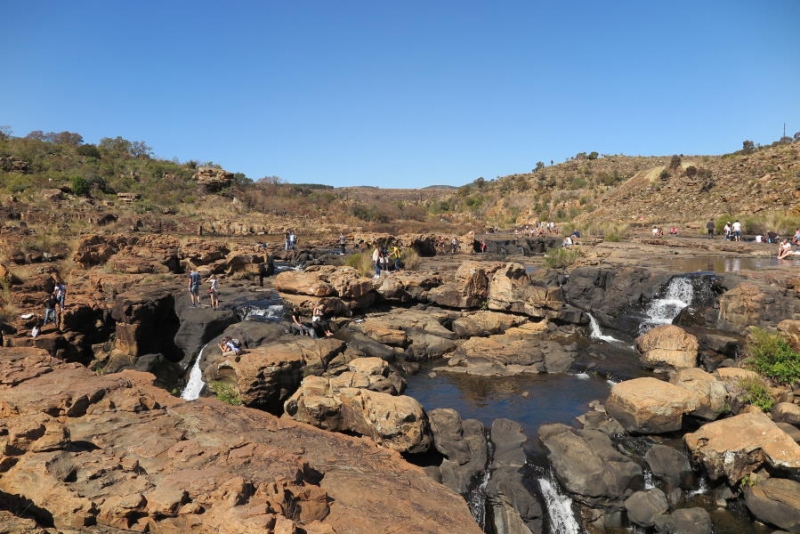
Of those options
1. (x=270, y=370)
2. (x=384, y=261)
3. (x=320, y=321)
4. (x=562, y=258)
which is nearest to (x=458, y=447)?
(x=270, y=370)

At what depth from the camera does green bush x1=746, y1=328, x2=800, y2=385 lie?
10.7 metres

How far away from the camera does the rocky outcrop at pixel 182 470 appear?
5.14 m

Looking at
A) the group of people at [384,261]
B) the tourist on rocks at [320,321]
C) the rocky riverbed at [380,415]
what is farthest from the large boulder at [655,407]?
the group of people at [384,261]

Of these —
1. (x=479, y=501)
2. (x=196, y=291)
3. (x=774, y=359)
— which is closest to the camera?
(x=479, y=501)

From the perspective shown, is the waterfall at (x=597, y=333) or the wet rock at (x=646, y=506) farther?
the waterfall at (x=597, y=333)

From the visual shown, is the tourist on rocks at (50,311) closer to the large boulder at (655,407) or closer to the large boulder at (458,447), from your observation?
the large boulder at (458,447)

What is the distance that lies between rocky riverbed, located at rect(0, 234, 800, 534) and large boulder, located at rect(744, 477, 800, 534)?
0.09 feet

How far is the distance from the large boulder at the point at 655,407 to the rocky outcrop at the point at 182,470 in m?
4.90

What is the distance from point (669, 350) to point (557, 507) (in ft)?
24.2

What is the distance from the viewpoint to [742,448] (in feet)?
26.7

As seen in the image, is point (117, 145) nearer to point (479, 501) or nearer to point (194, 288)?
point (194, 288)

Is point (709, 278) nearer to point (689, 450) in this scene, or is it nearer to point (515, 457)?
point (689, 450)

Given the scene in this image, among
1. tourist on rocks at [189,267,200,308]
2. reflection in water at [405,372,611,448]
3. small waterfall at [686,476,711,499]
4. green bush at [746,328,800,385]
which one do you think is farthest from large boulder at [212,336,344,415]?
green bush at [746,328,800,385]

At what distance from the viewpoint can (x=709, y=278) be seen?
687 inches
